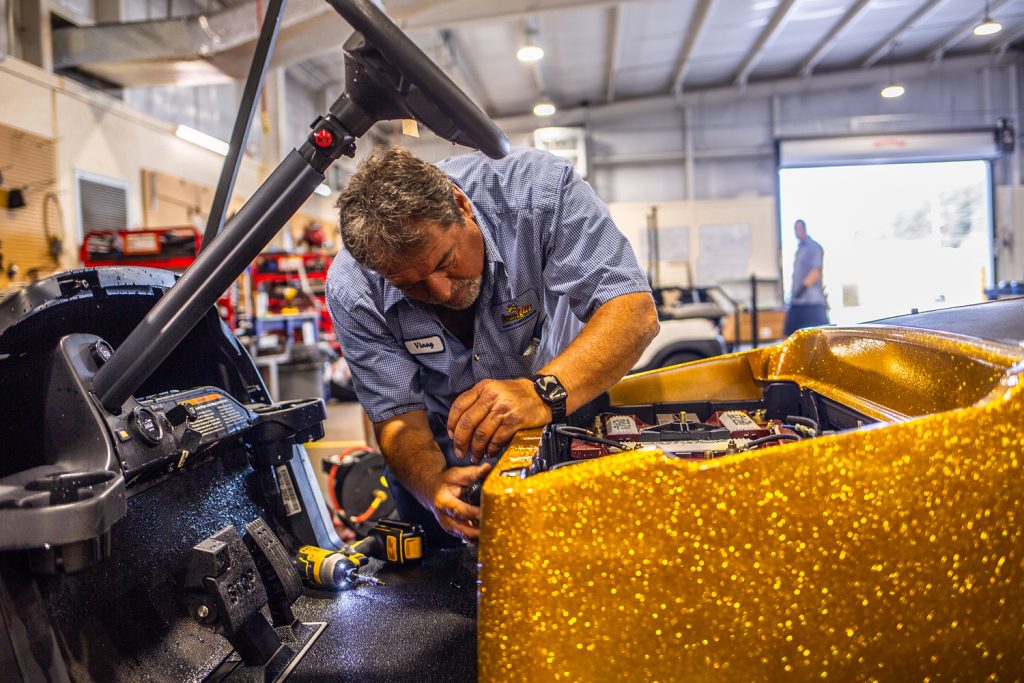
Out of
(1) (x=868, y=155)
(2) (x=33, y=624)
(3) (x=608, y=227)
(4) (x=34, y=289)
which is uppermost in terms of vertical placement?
(1) (x=868, y=155)

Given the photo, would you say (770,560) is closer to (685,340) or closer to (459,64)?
(685,340)

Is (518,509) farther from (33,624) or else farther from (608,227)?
(608,227)

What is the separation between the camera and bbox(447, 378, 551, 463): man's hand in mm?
1132

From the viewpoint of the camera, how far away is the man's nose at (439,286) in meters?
1.40

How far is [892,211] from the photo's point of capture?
1041 centimetres

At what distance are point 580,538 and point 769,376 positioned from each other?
1.09 metres

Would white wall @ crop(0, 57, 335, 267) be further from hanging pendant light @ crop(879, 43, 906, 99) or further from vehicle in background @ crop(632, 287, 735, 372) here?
hanging pendant light @ crop(879, 43, 906, 99)

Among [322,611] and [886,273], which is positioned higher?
[886,273]

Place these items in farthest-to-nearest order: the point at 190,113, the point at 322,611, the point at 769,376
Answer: the point at 190,113 → the point at 769,376 → the point at 322,611

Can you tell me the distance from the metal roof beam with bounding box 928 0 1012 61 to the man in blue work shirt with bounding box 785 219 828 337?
5.38 metres

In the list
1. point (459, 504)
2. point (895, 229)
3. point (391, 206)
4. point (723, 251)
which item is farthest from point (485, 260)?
point (723, 251)

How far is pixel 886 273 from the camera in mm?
10125

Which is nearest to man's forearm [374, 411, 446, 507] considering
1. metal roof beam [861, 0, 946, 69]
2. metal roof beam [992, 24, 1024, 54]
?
metal roof beam [861, 0, 946, 69]

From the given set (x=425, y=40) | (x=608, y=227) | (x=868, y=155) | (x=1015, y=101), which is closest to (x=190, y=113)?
(x=425, y=40)
